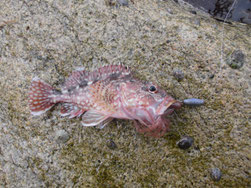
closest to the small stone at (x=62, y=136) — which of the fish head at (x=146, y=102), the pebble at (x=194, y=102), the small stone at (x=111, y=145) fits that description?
the small stone at (x=111, y=145)

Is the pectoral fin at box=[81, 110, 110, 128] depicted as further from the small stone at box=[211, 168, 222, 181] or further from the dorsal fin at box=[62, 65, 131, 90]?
the small stone at box=[211, 168, 222, 181]

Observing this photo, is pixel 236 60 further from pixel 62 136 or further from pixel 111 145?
pixel 62 136

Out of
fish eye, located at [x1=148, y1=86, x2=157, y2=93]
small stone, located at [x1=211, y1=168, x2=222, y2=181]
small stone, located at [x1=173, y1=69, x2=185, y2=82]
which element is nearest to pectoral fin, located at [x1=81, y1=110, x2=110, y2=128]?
fish eye, located at [x1=148, y1=86, x2=157, y2=93]

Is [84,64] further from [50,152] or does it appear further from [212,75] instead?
[212,75]

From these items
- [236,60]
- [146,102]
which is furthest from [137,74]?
[236,60]

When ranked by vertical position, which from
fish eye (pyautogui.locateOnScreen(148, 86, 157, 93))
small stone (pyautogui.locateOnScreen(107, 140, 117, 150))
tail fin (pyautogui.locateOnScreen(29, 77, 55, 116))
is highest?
fish eye (pyautogui.locateOnScreen(148, 86, 157, 93))

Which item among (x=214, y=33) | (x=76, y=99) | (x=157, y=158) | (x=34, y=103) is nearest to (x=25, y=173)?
(x=34, y=103)

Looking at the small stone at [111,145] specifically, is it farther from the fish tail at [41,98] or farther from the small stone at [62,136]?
the fish tail at [41,98]

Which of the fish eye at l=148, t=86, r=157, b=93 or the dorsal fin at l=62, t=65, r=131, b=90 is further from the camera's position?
the dorsal fin at l=62, t=65, r=131, b=90
